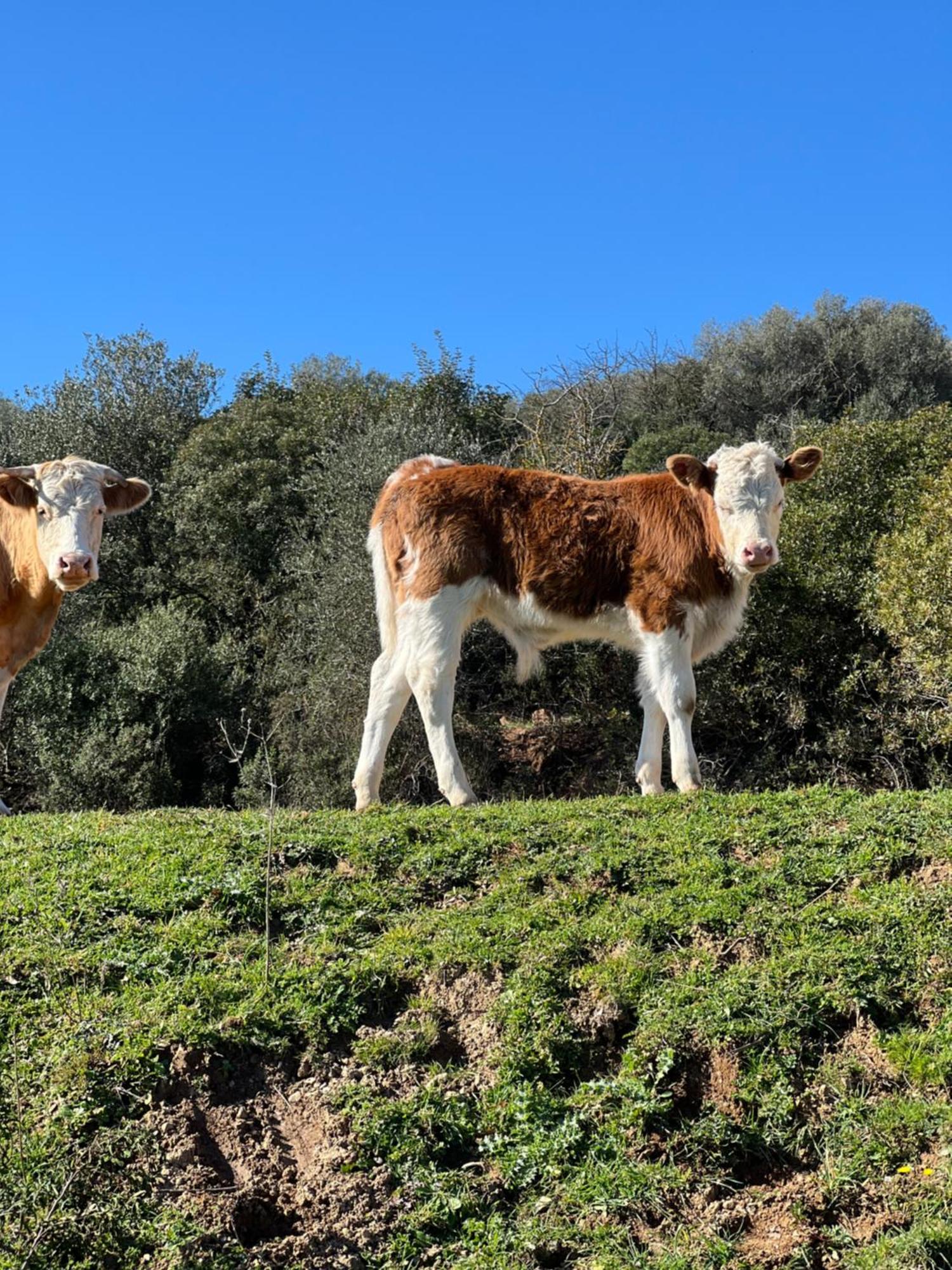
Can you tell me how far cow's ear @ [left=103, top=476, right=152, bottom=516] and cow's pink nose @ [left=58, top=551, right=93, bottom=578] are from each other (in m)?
0.94

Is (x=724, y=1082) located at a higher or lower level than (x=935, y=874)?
lower

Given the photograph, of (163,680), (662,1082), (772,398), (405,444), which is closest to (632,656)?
(405,444)

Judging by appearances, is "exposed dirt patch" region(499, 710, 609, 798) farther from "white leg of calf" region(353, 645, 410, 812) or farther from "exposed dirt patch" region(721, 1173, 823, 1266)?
"exposed dirt patch" region(721, 1173, 823, 1266)

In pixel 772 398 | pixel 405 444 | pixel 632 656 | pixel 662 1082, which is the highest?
pixel 772 398

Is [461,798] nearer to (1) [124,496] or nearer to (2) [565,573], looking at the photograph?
(2) [565,573]

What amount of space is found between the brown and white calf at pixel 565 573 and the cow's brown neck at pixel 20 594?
3157 millimetres

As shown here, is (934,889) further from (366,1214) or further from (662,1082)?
(366,1214)

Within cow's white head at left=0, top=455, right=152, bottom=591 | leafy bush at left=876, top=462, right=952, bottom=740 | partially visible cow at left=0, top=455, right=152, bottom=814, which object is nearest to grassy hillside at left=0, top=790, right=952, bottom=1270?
cow's white head at left=0, top=455, right=152, bottom=591

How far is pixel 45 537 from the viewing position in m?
10.9

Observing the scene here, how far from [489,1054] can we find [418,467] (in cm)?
634

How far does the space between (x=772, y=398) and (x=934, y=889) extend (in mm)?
30052

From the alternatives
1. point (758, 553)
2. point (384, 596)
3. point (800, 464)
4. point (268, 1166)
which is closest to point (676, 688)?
point (758, 553)

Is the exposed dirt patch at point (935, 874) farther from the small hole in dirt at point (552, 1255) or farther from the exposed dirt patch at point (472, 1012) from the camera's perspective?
the small hole in dirt at point (552, 1255)

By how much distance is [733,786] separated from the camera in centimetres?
1773
